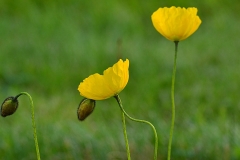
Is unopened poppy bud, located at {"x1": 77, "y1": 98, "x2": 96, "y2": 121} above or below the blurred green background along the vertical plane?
below

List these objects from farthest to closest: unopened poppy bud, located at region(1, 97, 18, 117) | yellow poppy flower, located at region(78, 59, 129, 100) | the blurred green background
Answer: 1. the blurred green background
2. unopened poppy bud, located at region(1, 97, 18, 117)
3. yellow poppy flower, located at region(78, 59, 129, 100)

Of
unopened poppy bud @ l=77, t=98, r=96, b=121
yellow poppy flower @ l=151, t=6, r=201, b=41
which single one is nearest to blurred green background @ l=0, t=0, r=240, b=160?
yellow poppy flower @ l=151, t=6, r=201, b=41

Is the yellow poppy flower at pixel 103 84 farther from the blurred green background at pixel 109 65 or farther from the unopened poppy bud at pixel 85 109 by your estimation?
the blurred green background at pixel 109 65

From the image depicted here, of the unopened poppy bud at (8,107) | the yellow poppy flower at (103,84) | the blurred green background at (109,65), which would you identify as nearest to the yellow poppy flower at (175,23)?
the yellow poppy flower at (103,84)

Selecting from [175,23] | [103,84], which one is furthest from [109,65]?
[103,84]

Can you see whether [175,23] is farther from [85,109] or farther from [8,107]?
[8,107]

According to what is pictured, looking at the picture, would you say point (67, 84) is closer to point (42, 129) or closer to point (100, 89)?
point (42, 129)

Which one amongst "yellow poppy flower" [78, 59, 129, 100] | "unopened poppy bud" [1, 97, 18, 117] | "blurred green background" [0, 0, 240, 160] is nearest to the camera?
"yellow poppy flower" [78, 59, 129, 100]

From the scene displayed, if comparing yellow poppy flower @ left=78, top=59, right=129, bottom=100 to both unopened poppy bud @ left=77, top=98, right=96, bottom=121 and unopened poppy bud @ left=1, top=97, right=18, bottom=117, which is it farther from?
unopened poppy bud @ left=1, top=97, right=18, bottom=117
